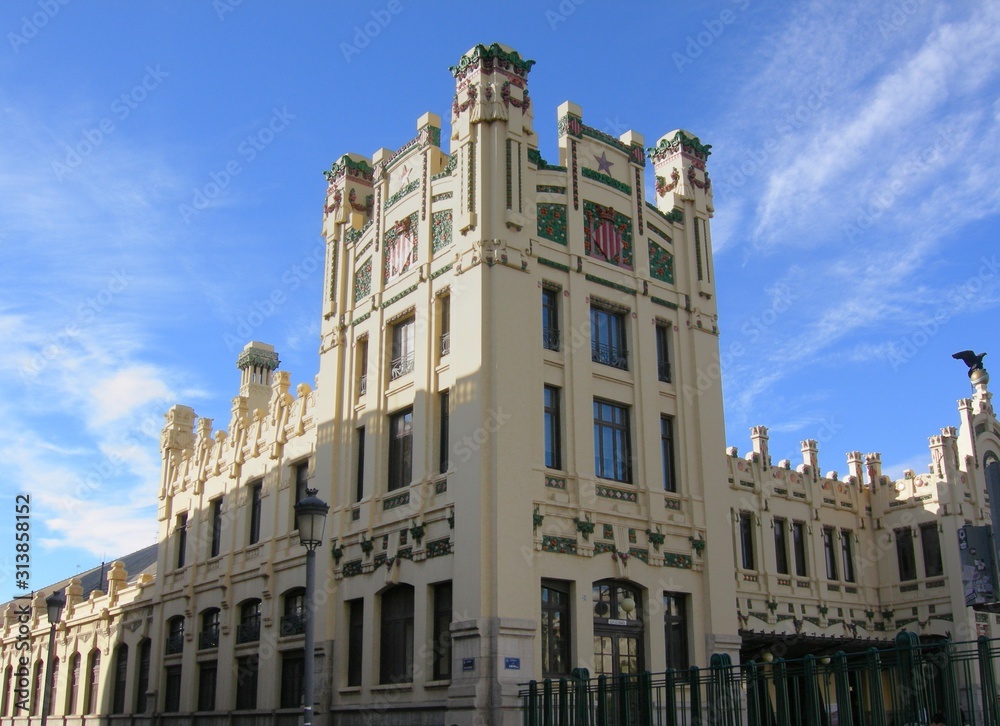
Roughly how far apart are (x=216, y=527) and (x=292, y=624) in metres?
8.17

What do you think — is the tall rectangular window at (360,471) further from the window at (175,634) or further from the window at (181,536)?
the window at (181,536)

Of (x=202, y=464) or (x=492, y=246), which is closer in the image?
(x=492, y=246)

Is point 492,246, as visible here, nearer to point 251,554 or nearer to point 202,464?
point 251,554

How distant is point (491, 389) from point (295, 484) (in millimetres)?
10742

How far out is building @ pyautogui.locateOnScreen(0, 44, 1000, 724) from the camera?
77.0 ft

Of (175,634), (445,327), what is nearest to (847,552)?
(445,327)

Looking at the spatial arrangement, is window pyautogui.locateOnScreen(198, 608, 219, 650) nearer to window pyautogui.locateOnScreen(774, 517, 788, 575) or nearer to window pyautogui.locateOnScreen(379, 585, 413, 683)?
window pyautogui.locateOnScreen(379, 585, 413, 683)

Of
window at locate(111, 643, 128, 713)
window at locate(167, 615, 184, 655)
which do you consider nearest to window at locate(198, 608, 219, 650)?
window at locate(167, 615, 184, 655)

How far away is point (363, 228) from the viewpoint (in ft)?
101

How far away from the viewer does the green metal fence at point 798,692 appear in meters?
13.3

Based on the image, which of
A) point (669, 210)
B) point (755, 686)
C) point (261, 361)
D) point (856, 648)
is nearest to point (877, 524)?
point (856, 648)

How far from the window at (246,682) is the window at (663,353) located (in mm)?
14461

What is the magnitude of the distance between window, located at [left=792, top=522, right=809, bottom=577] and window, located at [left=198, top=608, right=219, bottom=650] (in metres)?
18.7

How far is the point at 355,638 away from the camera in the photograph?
2678cm
